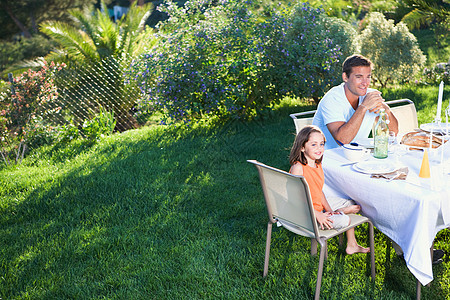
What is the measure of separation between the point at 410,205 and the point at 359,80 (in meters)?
1.42

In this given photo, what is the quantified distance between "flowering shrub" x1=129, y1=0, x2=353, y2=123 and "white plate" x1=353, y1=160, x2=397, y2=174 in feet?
13.2

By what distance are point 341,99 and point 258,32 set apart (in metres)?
3.71

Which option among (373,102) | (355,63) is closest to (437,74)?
(355,63)

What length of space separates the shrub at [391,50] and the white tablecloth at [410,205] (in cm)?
748

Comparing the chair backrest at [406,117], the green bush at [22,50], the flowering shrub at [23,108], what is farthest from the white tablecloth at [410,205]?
the green bush at [22,50]

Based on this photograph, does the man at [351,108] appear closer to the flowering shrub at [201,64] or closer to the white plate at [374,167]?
the white plate at [374,167]

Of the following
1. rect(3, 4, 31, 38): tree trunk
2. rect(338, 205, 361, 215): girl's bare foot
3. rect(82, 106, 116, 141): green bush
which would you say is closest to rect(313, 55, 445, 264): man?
rect(338, 205, 361, 215): girl's bare foot

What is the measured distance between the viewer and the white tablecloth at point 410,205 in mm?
2229

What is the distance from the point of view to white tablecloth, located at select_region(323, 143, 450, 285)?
223 cm

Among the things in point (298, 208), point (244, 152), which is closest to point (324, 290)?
point (298, 208)

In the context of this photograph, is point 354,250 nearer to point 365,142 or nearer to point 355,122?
point 365,142

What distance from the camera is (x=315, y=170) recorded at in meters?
2.78

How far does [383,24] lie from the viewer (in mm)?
9680

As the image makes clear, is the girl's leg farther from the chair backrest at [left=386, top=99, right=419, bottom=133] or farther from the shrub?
the shrub
